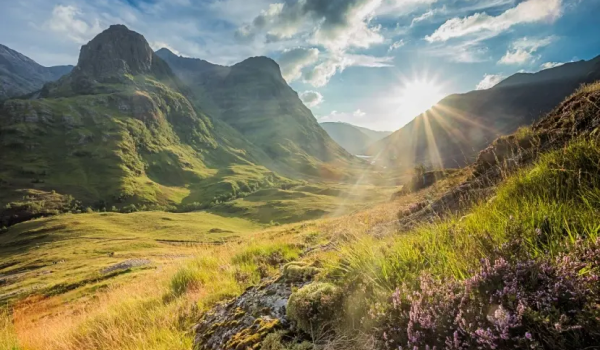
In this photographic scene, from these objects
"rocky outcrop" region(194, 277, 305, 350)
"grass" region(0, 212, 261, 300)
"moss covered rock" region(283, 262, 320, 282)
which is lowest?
"grass" region(0, 212, 261, 300)

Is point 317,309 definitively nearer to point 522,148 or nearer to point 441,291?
point 441,291

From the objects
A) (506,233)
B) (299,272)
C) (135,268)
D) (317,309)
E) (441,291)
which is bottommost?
(135,268)

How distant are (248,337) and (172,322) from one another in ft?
7.53

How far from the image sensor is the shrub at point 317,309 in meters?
3.81

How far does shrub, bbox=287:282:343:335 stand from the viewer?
150 inches

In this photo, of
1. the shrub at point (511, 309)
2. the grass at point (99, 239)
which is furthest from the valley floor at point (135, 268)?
the shrub at point (511, 309)

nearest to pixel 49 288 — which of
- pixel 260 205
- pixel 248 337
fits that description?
pixel 248 337

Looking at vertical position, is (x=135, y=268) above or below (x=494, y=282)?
→ below

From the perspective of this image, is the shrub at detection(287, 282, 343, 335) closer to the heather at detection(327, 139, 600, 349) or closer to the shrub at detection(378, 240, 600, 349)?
the heather at detection(327, 139, 600, 349)

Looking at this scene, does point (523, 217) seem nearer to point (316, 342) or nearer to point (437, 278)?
point (437, 278)

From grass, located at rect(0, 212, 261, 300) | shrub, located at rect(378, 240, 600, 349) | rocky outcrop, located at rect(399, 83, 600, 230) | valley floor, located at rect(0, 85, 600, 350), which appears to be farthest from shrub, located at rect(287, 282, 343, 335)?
grass, located at rect(0, 212, 261, 300)

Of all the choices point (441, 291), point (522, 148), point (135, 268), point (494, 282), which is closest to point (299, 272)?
point (441, 291)

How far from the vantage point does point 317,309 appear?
12.9ft

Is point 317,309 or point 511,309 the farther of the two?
point 317,309
